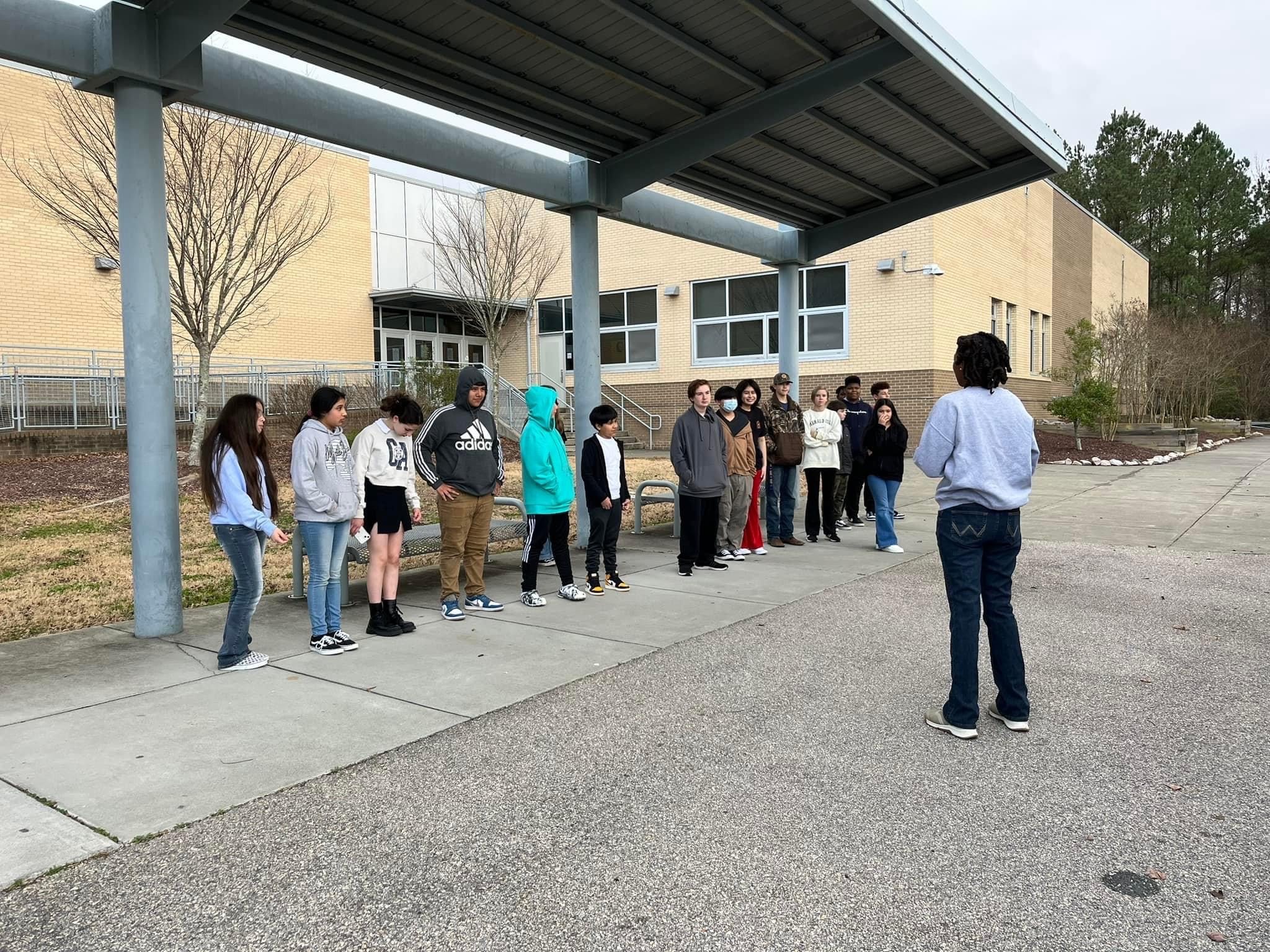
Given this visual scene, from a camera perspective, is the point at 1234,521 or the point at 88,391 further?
the point at 88,391

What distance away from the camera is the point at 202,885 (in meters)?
3.16

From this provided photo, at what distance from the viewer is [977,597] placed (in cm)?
456

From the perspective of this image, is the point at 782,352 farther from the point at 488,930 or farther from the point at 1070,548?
the point at 488,930

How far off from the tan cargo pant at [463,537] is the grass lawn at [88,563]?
2160 mm

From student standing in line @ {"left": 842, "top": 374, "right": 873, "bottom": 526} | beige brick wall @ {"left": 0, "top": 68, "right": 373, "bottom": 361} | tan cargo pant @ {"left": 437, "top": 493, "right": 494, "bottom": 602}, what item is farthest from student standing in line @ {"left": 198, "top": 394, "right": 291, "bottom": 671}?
beige brick wall @ {"left": 0, "top": 68, "right": 373, "bottom": 361}

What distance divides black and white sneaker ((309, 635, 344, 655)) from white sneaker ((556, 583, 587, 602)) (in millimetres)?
2108

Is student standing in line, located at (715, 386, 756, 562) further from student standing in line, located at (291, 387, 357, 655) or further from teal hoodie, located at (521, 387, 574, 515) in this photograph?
student standing in line, located at (291, 387, 357, 655)

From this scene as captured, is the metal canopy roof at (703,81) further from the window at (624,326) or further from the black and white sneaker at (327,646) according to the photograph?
the window at (624,326)

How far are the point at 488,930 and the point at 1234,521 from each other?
40.4 feet

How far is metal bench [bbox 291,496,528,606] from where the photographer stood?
23.5ft

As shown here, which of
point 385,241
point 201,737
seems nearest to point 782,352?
point 201,737

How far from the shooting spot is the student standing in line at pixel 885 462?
10133 millimetres

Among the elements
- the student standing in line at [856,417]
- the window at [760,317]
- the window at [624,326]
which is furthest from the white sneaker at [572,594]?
the window at [624,326]

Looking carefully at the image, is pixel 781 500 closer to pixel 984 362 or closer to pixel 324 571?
pixel 324 571
